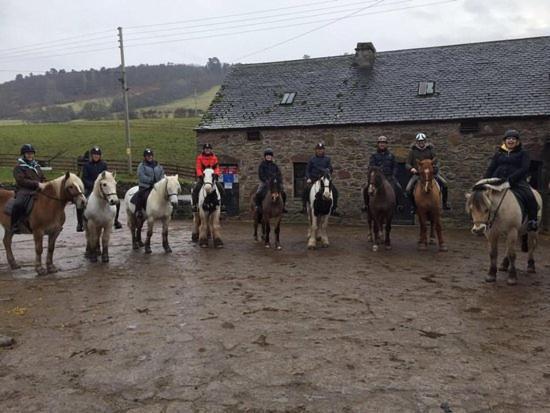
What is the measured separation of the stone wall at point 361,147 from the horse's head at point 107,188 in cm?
992

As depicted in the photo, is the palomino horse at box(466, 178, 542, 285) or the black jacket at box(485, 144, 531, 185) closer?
the palomino horse at box(466, 178, 542, 285)

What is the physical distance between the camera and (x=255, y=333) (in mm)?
6156

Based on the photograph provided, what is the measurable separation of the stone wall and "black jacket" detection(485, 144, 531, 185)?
8045 mm

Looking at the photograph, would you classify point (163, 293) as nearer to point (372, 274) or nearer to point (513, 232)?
point (372, 274)

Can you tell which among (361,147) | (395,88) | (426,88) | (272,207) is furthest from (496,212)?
(395,88)

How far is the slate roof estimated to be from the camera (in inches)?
675

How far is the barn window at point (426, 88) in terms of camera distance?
18.5 meters

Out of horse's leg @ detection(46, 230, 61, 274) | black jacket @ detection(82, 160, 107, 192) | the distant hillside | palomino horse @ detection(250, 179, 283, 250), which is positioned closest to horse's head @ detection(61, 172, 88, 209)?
horse's leg @ detection(46, 230, 61, 274)

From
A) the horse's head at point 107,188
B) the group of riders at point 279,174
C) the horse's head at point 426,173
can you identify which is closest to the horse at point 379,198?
the group of riders at point 279,174

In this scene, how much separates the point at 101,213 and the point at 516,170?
26.9 feet

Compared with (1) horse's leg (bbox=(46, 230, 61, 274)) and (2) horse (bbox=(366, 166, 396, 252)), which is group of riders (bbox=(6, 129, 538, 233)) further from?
(1) horse's leg (bbox=(46, 230, 61, 274))

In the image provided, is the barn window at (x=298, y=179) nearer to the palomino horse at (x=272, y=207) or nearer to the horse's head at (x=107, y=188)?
the palomino horse at (x=272, y=207)

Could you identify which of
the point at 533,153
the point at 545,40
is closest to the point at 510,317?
the point at 533,153

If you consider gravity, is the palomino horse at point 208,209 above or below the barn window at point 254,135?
below
